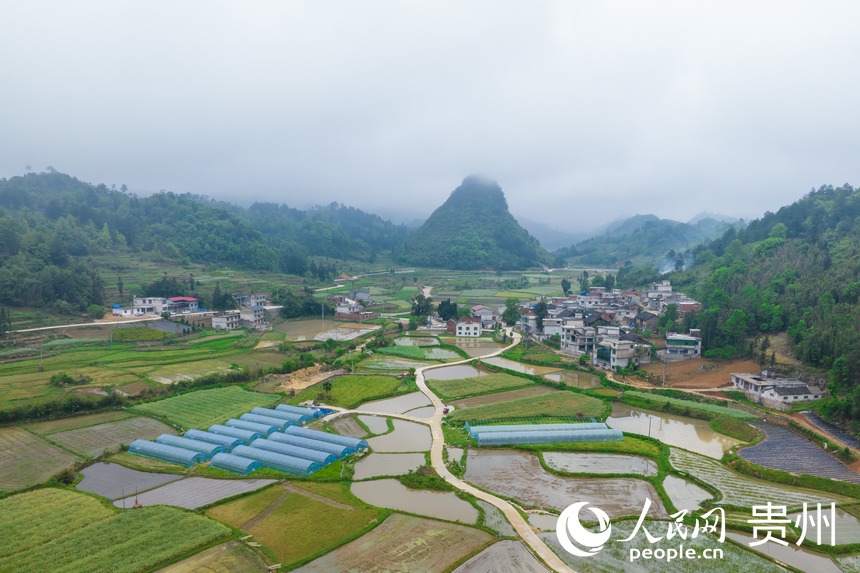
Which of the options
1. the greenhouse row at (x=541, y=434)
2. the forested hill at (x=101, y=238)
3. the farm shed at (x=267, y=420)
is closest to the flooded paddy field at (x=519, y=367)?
the greenhouse row at (x=541, y=434)

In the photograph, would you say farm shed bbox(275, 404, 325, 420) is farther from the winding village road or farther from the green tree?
the green tree

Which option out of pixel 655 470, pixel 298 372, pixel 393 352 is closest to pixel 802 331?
pixel 655 470

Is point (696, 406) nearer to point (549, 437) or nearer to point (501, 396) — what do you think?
point (549, 437)

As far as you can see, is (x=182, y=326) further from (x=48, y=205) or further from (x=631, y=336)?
(x=48, y=205)

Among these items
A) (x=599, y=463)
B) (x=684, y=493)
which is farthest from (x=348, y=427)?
(x=684, y=493)

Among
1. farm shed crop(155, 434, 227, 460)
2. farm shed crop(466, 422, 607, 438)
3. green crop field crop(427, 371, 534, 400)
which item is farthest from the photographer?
green crop field crop(427, 371, 534, 400)

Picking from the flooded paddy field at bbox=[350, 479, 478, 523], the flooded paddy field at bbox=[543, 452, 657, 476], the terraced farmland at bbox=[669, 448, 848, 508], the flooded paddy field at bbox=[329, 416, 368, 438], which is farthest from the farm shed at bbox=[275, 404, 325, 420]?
the terraced farmland at bbox=[669, 448, 848, 508]

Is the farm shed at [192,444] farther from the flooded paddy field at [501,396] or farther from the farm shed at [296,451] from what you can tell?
the flooded paddy field at [501,396]
